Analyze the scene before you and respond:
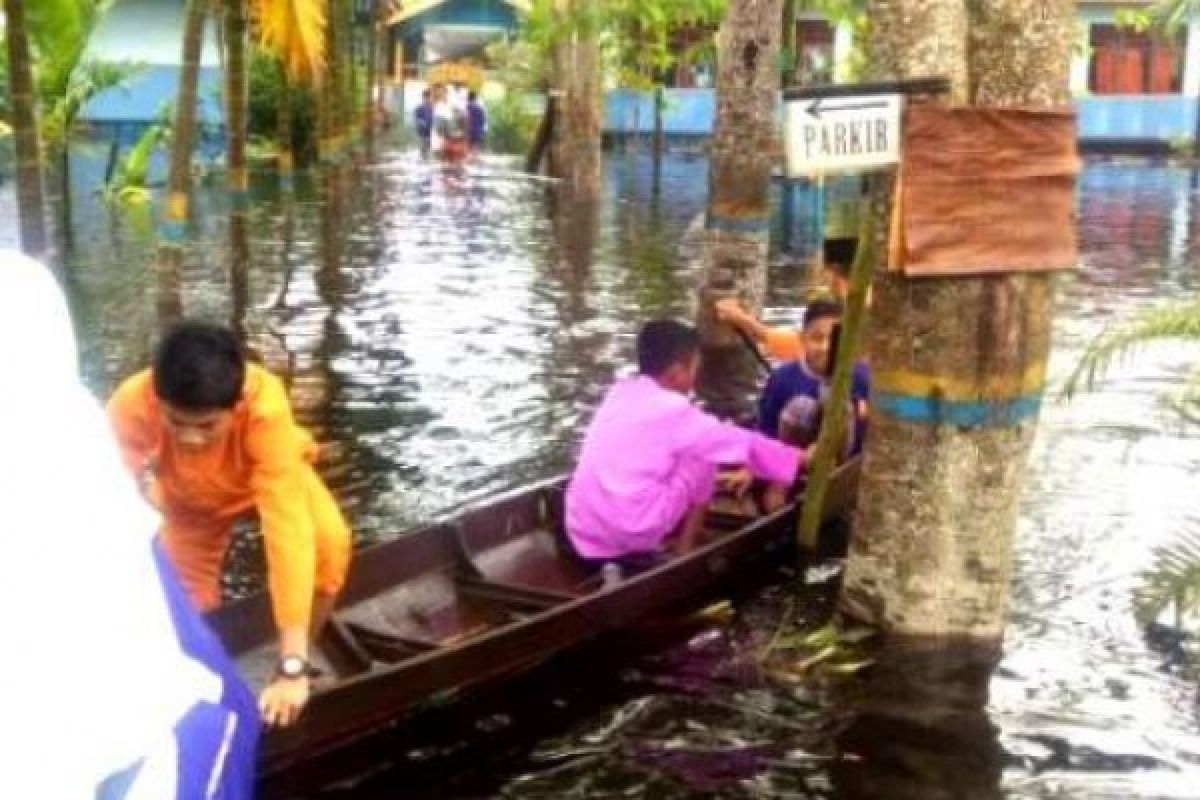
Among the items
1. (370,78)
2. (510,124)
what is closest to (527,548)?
(370,78)

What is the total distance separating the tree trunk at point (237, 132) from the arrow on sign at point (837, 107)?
9.16m

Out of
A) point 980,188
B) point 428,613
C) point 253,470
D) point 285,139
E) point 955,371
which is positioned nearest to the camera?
point 253,470

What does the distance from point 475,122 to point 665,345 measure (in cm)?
3547

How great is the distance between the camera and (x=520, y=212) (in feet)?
93.4

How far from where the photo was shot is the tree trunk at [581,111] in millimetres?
28297

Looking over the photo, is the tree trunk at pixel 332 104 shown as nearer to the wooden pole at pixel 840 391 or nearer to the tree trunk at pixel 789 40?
the tree trunk at pixel 789 40

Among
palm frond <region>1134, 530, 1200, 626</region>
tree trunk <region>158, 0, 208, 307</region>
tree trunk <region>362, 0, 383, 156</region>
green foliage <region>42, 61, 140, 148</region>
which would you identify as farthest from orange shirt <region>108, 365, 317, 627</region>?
tree trunk <region>362, 0, 383, 156</region>

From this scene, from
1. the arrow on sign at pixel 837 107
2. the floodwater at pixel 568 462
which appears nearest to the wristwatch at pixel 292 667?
the floodwater at pixel 568 462

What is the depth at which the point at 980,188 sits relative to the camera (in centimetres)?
651

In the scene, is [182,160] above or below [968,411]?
above

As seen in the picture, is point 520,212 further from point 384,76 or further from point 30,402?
point 30,402

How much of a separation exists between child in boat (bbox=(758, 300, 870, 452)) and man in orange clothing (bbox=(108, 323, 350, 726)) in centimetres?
401

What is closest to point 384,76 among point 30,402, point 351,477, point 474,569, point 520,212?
point 520,212

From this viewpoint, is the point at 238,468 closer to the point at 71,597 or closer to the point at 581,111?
the point at 71,597
